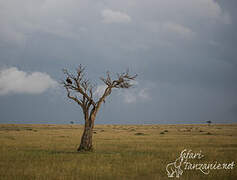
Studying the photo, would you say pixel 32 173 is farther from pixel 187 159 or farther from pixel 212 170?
pixel 187 159

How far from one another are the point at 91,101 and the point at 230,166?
45.8 ft

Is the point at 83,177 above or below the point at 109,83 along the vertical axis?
below

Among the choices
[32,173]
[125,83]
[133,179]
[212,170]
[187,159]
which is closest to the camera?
[133,179]

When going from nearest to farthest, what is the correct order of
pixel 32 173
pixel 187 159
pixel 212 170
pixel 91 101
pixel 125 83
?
pixel 32 173 < pixel 212 170 < pixel 187 159 < pixel 91 101 < pixel 125 83

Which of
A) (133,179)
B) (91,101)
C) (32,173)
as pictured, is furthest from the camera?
(91,101)

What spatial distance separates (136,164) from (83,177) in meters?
5.05

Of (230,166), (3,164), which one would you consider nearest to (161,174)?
(230,166)

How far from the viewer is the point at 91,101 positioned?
27.9 m

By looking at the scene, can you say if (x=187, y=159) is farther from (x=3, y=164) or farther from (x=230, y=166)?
(x=3, y=164)

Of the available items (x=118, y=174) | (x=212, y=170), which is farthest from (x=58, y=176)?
(x=212, y=170)

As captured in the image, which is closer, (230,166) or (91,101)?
(230,166)

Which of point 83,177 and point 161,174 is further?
point 161,174

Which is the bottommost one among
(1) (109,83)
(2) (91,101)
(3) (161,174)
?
(3) (161,174)

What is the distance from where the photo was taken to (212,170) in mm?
16891
